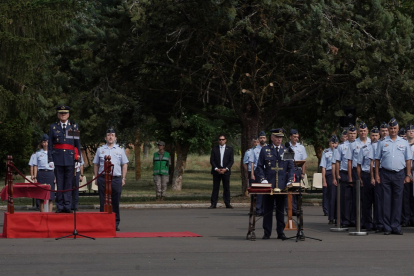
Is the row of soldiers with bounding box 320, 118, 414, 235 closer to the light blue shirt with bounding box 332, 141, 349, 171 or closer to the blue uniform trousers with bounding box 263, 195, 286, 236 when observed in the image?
the light blue shirt with bounding box 332, 141, 349, 171

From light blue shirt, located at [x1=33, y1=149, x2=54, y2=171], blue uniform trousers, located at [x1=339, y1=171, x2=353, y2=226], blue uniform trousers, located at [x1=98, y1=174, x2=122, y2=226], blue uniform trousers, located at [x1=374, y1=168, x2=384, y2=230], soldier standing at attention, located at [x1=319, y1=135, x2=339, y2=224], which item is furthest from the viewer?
light blue shirt, located at [x1=33, y1=149, x2=54, y2=171]

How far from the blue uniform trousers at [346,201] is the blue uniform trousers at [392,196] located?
1.41 meters

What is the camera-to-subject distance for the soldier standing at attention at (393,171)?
15898mm

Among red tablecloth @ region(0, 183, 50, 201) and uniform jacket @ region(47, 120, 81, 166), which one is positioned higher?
uniform jacket @ region(47, 120, 81, 166)

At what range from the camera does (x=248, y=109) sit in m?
28.8

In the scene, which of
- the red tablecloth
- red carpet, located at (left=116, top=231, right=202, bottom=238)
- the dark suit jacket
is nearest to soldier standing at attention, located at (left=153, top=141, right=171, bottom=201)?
the dark suit jacket

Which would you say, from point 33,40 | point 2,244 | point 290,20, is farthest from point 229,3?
point 2,244

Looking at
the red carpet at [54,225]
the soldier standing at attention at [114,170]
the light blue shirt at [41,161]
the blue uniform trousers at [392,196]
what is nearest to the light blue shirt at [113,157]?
the soldier standing at attention at [114,170]

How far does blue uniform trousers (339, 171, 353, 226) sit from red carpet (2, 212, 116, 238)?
5226 millimetres

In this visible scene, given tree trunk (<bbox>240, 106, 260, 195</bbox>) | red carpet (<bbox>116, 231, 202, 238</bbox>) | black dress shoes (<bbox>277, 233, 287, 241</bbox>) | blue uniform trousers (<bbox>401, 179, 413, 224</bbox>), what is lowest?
red carpet (<bbox>116, 231, 202, 238</bbox>)

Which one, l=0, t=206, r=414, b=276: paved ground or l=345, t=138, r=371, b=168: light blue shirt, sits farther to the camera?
l=345, t=138, r=371, b=168: light blue shirt

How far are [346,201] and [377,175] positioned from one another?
1509 mm

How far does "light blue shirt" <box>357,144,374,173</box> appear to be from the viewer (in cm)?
1655

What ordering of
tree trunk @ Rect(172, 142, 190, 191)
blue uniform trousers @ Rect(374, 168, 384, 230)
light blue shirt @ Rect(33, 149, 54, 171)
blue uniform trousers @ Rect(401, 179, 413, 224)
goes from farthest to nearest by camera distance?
tree trunk @ Rect(172, 142, 190, 191), light blue shirt @ Rect(33, 149, 54, 171), blue uniform trousers @ Rect(401, 179, 413, 224), blue uniform trousers @ Rect(374, 168, 384, 230)
